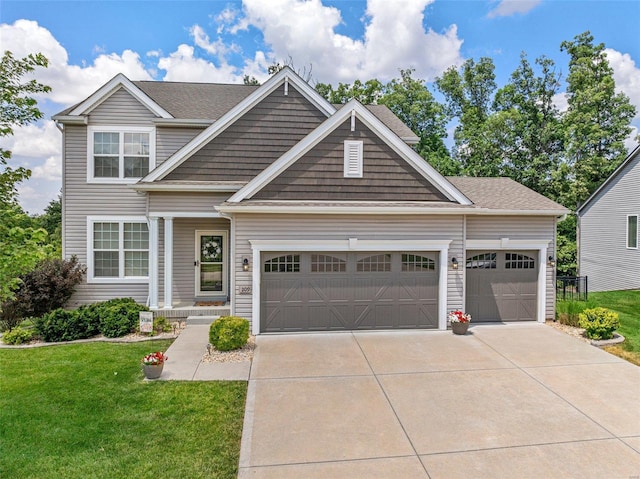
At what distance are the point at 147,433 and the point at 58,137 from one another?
12.1 meters

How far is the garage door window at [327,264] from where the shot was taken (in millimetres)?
10477

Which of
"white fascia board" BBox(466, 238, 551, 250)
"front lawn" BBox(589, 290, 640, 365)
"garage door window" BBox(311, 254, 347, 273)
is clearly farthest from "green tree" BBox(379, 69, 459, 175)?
"garage door window" BBox(311, 254, 347, 273)

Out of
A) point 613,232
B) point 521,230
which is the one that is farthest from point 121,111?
point 613,232

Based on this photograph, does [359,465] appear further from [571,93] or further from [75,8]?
[571,93]

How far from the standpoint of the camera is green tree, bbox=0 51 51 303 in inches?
203

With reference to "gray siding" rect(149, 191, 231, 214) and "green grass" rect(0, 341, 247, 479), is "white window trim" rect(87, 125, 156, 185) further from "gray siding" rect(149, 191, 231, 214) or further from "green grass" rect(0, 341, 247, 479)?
"green grass" rect(0, 341, 247, 479)

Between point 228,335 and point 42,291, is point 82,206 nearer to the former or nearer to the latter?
point 42,291

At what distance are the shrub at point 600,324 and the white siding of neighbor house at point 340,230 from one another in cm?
329

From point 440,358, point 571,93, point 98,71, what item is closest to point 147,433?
point 440,358

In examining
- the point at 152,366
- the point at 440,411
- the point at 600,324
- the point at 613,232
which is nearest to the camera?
the point at 440,411

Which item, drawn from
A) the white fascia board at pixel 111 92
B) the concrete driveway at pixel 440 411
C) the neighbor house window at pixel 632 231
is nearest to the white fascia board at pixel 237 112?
the white fascia board at pixel 111 92

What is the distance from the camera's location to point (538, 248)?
1158cm

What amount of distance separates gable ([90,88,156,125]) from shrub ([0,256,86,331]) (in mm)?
4771

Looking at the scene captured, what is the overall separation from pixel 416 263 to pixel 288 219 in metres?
3.90
